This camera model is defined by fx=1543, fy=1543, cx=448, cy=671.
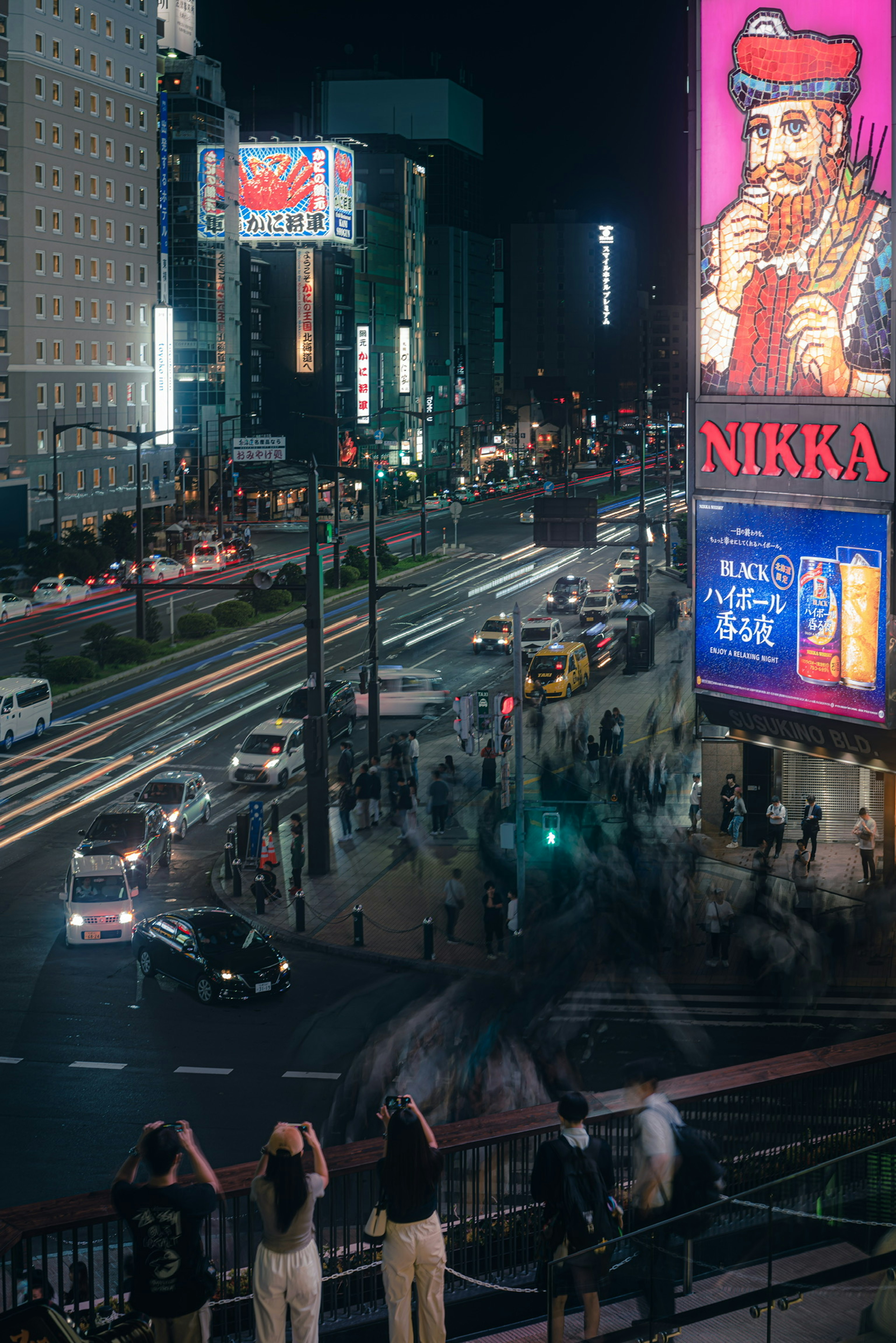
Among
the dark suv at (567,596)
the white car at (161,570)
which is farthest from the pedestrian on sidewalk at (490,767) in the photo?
the white car at (161,570)

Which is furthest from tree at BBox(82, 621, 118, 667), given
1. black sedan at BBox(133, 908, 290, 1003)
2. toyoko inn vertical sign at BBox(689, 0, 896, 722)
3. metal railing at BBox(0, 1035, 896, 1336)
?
metal railing at BBox(0, 1035, 896, 1336)

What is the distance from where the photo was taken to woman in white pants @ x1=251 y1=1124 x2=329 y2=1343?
29.9ft

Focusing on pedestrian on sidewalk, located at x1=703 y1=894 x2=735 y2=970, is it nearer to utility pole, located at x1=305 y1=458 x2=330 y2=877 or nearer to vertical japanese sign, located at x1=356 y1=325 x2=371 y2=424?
utility pole, located at x1=305 y1=458 x2=330 y2=877

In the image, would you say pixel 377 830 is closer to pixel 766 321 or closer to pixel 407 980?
pixel 407 980

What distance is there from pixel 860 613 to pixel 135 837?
17.4 metres

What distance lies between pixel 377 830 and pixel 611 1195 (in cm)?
2720

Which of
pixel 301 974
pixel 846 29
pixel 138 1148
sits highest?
pixel 846 29

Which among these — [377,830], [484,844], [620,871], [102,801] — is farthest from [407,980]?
[102,801]

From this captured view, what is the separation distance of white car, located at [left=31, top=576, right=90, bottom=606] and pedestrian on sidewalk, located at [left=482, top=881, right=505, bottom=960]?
4945 centimetres

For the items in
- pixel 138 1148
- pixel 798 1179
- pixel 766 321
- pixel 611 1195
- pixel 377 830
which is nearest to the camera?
pixel 798 1179

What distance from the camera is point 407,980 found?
26.0 metres

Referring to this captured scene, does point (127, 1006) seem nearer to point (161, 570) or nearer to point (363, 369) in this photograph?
point (161, 570)

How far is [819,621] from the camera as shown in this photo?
22.7 m

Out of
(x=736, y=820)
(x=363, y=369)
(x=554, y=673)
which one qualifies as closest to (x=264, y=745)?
(x=554, y=673)
